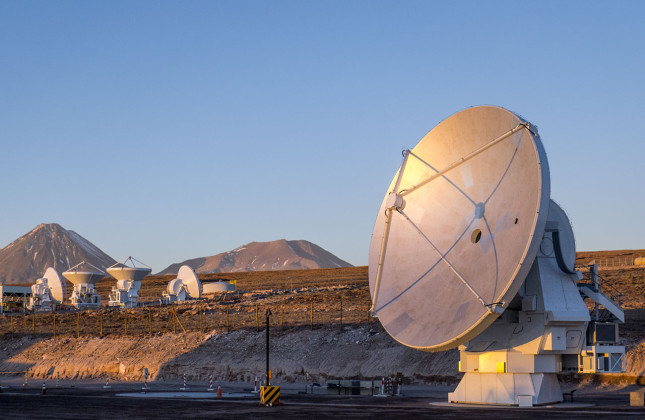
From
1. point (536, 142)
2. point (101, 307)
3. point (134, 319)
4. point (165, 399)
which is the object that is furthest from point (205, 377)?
point (101, 307)

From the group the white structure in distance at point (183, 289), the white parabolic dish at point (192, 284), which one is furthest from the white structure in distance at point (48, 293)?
the white parabolic dish at point (192, 284)

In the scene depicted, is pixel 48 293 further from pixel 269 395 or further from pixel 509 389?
pixel 509 389

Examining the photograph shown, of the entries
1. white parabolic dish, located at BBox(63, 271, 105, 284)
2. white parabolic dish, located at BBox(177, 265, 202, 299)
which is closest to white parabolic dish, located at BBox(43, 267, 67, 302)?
white parabolic dish, located at BBox(63, 271, 105, 284)

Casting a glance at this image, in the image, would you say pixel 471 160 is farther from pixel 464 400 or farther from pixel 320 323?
pixel 320 323

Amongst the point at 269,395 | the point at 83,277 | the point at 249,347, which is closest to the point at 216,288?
the point at 83,277

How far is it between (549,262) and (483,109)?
21.5ft

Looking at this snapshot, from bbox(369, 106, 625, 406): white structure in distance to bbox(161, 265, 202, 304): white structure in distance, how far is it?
87.9 metres

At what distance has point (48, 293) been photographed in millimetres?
122562

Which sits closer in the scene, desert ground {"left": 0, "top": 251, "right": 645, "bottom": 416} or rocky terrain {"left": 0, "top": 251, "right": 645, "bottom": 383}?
desert ground {"left": 0, "top": 251, "right": 645, "bottom": 416}

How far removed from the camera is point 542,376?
33.3 m

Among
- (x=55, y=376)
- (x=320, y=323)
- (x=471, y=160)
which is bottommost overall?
(x=55, y=376)

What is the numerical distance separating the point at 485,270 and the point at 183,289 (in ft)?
311

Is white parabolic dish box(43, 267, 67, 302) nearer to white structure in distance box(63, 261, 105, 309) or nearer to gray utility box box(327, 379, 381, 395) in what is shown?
white structure in distance box(63, 261, 105, 309)

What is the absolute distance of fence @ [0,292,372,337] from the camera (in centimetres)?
7812
